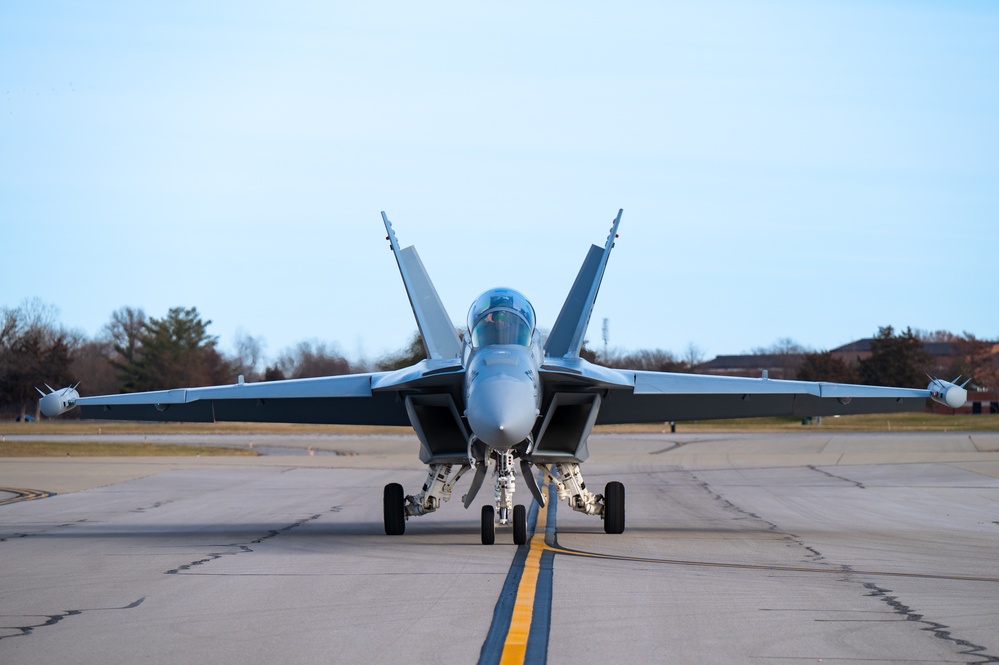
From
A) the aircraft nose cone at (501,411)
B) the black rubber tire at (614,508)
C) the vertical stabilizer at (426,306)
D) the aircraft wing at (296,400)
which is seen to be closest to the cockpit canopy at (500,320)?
the aircraft wing at (296,400)

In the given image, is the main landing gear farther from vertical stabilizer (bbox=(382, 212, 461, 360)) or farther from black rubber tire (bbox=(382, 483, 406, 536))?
vertical stabilizer (bbox=(382, 212, 461, 360))

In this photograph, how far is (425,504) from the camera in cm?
1509

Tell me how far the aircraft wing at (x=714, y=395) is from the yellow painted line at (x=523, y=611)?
7.64 ft

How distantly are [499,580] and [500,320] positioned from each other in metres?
4.37

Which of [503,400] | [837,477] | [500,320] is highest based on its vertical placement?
[500,320]

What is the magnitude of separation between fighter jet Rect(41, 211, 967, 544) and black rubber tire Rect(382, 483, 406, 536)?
17 mm

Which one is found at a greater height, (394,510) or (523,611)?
(394,510)

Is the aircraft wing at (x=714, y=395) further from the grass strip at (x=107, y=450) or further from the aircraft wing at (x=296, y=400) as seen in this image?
the grass strip at (x=107, y=450)

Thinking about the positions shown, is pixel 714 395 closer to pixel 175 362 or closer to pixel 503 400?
pixel 503 400

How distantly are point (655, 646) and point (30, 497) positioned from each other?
18223mm

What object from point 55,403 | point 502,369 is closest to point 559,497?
point 502,369

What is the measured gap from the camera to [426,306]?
1686cm

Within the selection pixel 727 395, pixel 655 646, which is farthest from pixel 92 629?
pixel 727 395

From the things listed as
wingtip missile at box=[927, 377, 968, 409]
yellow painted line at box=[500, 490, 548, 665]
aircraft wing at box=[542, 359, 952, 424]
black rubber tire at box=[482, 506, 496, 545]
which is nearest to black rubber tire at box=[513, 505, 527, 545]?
yellow painted line at box=[500, 490, 548, 665]
